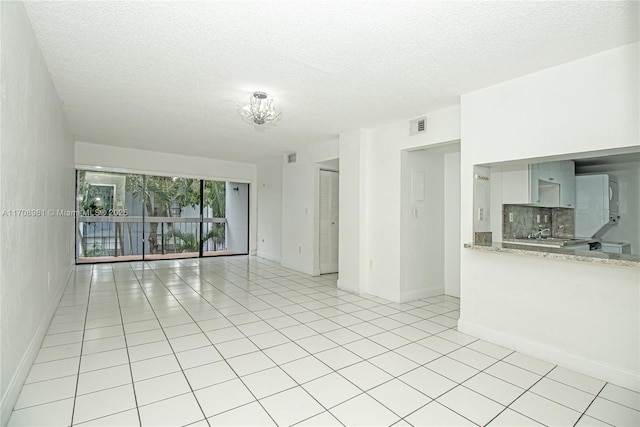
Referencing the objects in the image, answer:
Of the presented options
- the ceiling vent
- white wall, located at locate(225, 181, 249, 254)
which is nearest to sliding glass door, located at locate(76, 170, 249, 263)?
white wall, located at locate(225, 181, 249, 254)

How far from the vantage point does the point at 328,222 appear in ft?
21.3

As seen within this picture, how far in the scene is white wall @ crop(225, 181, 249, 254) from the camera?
873 cm

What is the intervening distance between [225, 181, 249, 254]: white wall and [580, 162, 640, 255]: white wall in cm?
766

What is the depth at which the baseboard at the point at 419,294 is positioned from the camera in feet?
14.3

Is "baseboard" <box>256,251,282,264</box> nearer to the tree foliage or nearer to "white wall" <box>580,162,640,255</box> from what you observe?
the tree foliage

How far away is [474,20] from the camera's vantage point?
2.05 m

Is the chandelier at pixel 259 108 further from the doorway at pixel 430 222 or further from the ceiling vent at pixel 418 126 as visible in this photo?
the doorway at pixel 430 222

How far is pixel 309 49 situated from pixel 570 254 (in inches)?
104

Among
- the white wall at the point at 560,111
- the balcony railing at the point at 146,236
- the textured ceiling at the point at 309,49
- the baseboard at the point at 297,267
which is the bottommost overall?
the baseboard at the point at 297,267

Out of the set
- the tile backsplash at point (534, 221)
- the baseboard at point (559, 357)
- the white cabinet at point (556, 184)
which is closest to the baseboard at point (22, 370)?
the baseboard at point (559, 357)

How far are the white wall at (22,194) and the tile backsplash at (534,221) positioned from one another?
4.82 meters

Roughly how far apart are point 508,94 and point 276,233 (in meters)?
5.80

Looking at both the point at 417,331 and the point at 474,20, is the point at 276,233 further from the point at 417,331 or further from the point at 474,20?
the point at 474,20

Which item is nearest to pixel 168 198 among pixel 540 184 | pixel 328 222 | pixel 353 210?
pixel 328 222
